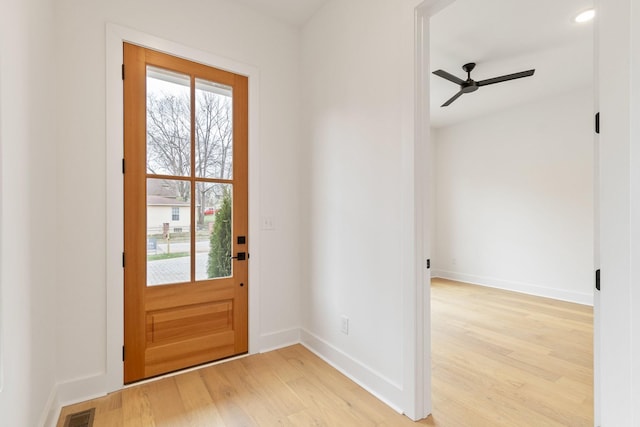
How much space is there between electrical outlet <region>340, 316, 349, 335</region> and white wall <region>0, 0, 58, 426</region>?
1.81m

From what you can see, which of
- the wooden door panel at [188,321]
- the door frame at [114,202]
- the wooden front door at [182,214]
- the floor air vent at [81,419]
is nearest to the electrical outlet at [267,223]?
the wooden front door at [182,214]

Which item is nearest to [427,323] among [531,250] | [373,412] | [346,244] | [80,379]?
[373,412]

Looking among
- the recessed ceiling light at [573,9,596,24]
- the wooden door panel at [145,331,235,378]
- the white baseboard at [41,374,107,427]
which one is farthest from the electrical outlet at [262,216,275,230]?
the recessed ceiling light at [573,9,596,24]

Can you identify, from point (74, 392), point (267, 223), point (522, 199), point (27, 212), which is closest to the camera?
point (27, 212)

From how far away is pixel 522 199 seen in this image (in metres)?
4.69

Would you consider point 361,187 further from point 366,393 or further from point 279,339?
point 279,339

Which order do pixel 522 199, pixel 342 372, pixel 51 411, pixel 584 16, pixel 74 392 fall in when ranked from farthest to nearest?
pixel 522 199 → pixel 584 16 → pixel 342 372 → pixel 74 392 → pixel 51 411

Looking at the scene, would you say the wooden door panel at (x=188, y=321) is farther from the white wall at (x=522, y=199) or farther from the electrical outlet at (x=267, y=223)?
the white wall at (x=522, y=199)

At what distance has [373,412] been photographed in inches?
71.2

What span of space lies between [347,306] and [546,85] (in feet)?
13.4

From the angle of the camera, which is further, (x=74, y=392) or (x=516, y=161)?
(x=516, y=161)

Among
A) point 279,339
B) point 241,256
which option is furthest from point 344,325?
point 241,256

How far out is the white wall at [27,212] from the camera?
111 cm

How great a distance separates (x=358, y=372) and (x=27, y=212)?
2.16 meters
